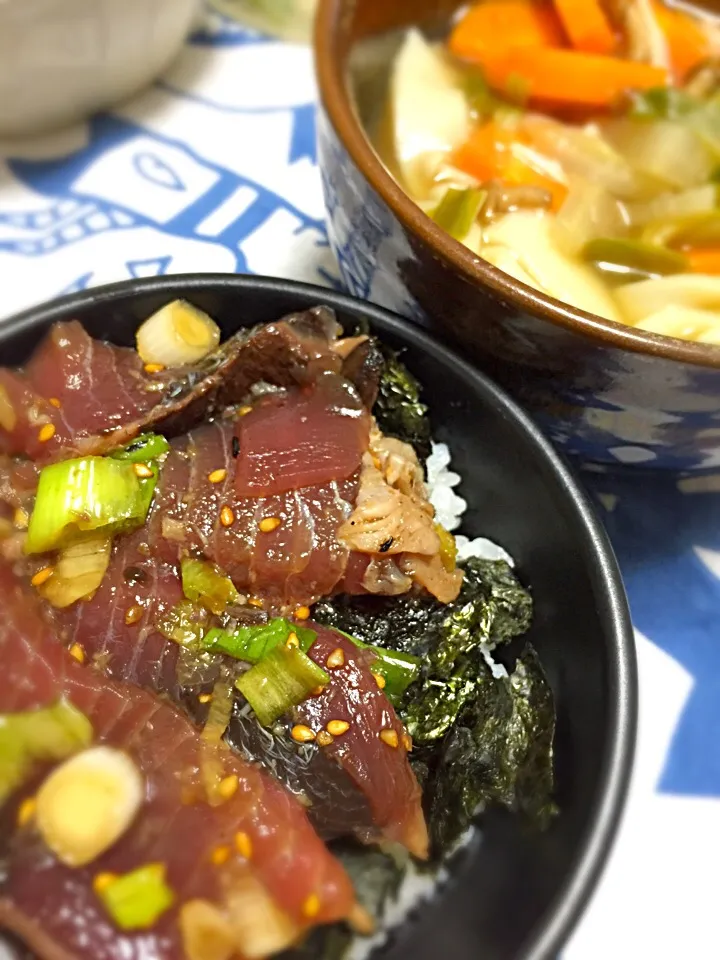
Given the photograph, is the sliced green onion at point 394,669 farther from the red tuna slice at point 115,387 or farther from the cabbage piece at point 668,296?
the cabbage piece at point 668,296

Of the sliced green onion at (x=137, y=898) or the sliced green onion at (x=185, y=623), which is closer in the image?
the sliced green onion at (x=137, y=898)

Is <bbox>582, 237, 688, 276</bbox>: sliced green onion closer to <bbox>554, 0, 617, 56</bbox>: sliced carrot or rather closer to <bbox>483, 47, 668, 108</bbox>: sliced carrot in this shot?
<bbox>483, 47, 668, 108</bbox>: sliced carrot

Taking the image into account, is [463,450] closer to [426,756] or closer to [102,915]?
[426,756]

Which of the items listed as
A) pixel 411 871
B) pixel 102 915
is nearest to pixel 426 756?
pixel 411 871

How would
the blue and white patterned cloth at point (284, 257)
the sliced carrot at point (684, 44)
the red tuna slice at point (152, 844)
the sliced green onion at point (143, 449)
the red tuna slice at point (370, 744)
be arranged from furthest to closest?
the sliced carrot at point (684, 44), the sliced green onion at point (143, 449), the blue and white patterned cloth at point (284, 257), the red tuna slice at point (370, 744), the red tuna slice at point (152, 844)

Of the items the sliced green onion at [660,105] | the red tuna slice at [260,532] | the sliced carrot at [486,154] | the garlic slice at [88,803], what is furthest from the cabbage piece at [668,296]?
the garlic slice at [88,803]

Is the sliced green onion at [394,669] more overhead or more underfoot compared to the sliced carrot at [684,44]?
more underfoot

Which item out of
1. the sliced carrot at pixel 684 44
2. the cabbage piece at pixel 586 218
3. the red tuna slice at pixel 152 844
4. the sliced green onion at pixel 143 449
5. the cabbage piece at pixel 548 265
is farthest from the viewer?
the sliced carrot at pixel 684 44
